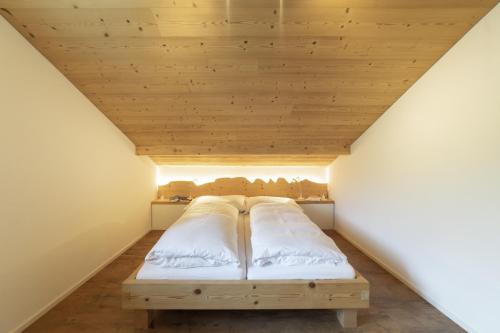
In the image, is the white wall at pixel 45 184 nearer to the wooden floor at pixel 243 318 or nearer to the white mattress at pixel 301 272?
the wooden floor at pixel 243 318

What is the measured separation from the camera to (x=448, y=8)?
64.9 inches

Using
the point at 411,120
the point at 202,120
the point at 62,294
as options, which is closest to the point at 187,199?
the point at 202,120

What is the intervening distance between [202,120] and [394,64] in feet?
6.14

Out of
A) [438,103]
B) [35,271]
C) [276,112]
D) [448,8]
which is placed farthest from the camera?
[276,112]

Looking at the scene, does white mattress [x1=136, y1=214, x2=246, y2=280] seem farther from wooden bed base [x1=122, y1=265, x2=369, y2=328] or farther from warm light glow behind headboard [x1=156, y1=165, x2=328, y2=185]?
warm light glow behind headboard [x1=156, y1=165, x2=328, y2=185]

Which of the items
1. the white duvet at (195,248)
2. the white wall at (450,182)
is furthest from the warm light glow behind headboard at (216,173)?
the white duvet at (195,248)

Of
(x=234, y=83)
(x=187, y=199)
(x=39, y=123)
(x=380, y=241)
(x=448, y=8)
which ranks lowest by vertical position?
(x=380, y=241)

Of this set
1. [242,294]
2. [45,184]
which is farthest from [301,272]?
[45,184]

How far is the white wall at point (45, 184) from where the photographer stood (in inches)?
67.1

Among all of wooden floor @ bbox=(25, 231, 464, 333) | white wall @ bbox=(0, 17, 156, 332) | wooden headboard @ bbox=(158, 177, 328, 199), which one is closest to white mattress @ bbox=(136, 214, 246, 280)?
wooden floor @ bbox=(25, 231, 464, 333)

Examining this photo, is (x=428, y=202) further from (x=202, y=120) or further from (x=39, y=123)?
(x=39, y=123)

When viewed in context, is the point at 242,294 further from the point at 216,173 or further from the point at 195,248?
the point at 216,173

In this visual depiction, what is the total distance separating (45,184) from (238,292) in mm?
1637

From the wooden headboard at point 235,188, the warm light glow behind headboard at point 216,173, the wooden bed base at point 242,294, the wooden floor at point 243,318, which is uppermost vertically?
the warm light glow behind headboard at point 216,173
